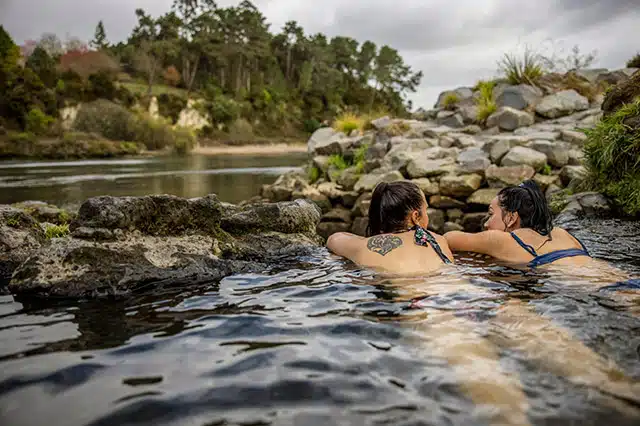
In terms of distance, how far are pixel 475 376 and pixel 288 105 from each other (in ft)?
247

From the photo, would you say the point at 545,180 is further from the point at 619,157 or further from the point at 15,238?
the point at 15,238

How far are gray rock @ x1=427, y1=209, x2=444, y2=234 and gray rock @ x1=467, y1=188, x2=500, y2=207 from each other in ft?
2.18

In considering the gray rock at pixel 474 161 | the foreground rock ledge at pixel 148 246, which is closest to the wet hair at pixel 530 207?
the foreground rock ledge at pixel 148 246

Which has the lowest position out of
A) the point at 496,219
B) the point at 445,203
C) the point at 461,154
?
the point at 445,203

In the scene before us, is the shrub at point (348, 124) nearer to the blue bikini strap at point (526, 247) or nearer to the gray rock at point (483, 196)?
the gray rock at point (483, 196)

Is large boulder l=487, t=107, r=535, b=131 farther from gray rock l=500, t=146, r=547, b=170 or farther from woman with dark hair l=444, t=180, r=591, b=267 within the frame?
woman with dark hair l=444, t=180, r=591, b=267

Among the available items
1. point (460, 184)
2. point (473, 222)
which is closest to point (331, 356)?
point (473, 222)

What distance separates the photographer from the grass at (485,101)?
1490 centimetres

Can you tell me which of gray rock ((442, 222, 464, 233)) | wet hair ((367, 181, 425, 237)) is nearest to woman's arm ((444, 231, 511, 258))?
wet hair ((367, 181, 425, 237))

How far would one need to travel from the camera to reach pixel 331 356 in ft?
8.49

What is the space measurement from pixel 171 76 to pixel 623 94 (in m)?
70.3

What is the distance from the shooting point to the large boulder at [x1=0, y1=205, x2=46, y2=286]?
14.6 feet

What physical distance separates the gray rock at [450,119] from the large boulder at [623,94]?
7.28 m

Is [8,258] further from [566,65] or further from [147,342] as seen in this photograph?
[566,65]
